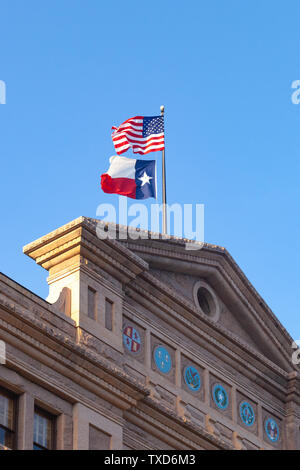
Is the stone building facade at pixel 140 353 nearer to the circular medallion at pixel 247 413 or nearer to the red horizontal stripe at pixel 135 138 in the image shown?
the circular medallion at pixel 247 413

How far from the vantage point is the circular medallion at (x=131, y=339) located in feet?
111

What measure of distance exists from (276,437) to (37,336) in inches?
447

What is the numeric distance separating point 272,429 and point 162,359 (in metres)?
5.63

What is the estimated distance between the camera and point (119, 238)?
34344mm

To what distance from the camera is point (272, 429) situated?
3853cm

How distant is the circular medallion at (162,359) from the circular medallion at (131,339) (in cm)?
77

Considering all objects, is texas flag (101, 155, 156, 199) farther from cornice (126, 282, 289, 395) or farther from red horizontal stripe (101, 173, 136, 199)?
cornice (126, 282, 289, 395)

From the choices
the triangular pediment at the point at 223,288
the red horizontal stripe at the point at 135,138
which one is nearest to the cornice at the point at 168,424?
the triangular pediment at the point at 223,288

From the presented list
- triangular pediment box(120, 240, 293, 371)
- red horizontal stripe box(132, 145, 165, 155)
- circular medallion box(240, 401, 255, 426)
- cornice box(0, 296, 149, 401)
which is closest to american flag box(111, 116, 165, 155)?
red horizontal stripe box(132, 145, 165, 155)

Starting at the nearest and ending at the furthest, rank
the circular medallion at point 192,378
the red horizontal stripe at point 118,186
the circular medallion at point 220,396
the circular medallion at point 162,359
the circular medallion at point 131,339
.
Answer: the circular medallion at point 131,339 → the circular medallion at point 162,359 → the circular medallion at point 192,378 → the circular medallion at point 220,396 → the red horizontal stripe at point 118,186

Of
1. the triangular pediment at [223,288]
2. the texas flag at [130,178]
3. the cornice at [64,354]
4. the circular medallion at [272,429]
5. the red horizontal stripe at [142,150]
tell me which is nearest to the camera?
the cornice at [64,354]
